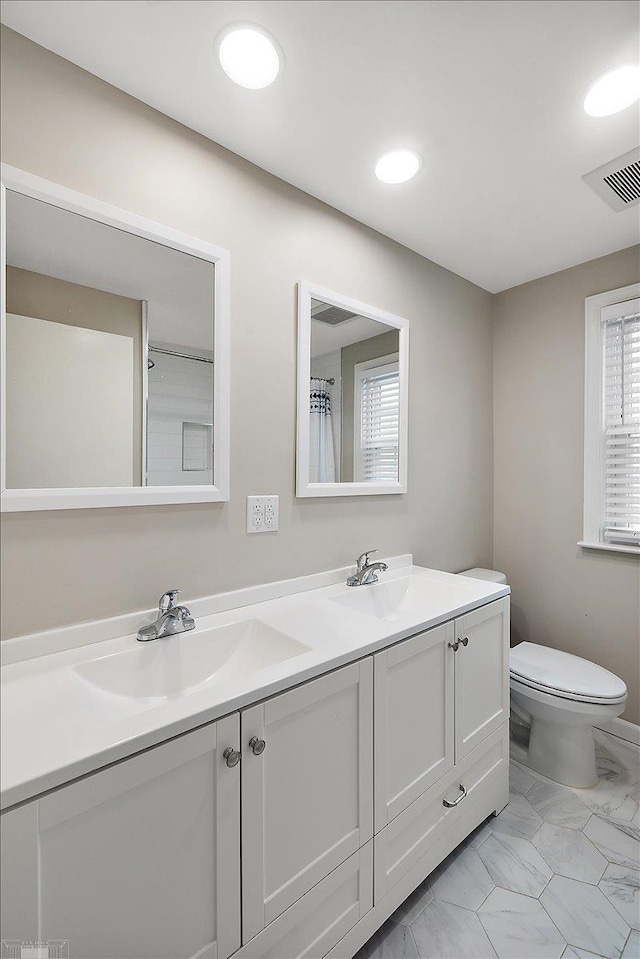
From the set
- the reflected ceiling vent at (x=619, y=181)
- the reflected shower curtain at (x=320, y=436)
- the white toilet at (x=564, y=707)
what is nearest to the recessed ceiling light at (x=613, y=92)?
the reflected ceiling vent at (x=619, y=181)

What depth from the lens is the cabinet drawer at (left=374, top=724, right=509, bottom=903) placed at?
4.14 ft

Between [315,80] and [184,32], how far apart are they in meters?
0.34

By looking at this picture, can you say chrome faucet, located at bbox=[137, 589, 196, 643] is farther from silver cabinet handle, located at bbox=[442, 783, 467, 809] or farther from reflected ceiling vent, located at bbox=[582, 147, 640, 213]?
reflected ceiling vent, located at bbox=[582, 147, 640, 213]

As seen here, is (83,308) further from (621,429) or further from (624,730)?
(624,730)

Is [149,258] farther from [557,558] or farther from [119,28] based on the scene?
[557,558]

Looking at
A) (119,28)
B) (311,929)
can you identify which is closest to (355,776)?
(311,929)

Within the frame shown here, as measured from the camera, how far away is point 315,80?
3.95 feet

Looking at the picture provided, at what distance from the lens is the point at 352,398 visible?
1.85m

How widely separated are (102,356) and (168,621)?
75 centimetres

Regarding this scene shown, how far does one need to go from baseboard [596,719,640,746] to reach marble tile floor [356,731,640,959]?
0.34 m

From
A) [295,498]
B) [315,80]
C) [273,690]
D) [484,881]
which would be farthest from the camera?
[295,498]

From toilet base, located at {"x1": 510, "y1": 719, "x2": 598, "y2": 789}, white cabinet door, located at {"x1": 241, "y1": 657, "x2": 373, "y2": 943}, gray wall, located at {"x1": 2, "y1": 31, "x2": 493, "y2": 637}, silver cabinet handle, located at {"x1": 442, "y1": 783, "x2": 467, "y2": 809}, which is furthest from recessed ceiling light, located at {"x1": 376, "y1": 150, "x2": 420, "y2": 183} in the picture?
toilet base, located at {"x1": 510, "y1": 719, "x2": 598, "y2": 789}

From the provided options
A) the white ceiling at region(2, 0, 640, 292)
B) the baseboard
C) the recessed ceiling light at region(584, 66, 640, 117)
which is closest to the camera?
the white ceiling at region(2, 0, 640, 292)

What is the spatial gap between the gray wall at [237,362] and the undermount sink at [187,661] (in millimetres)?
162
